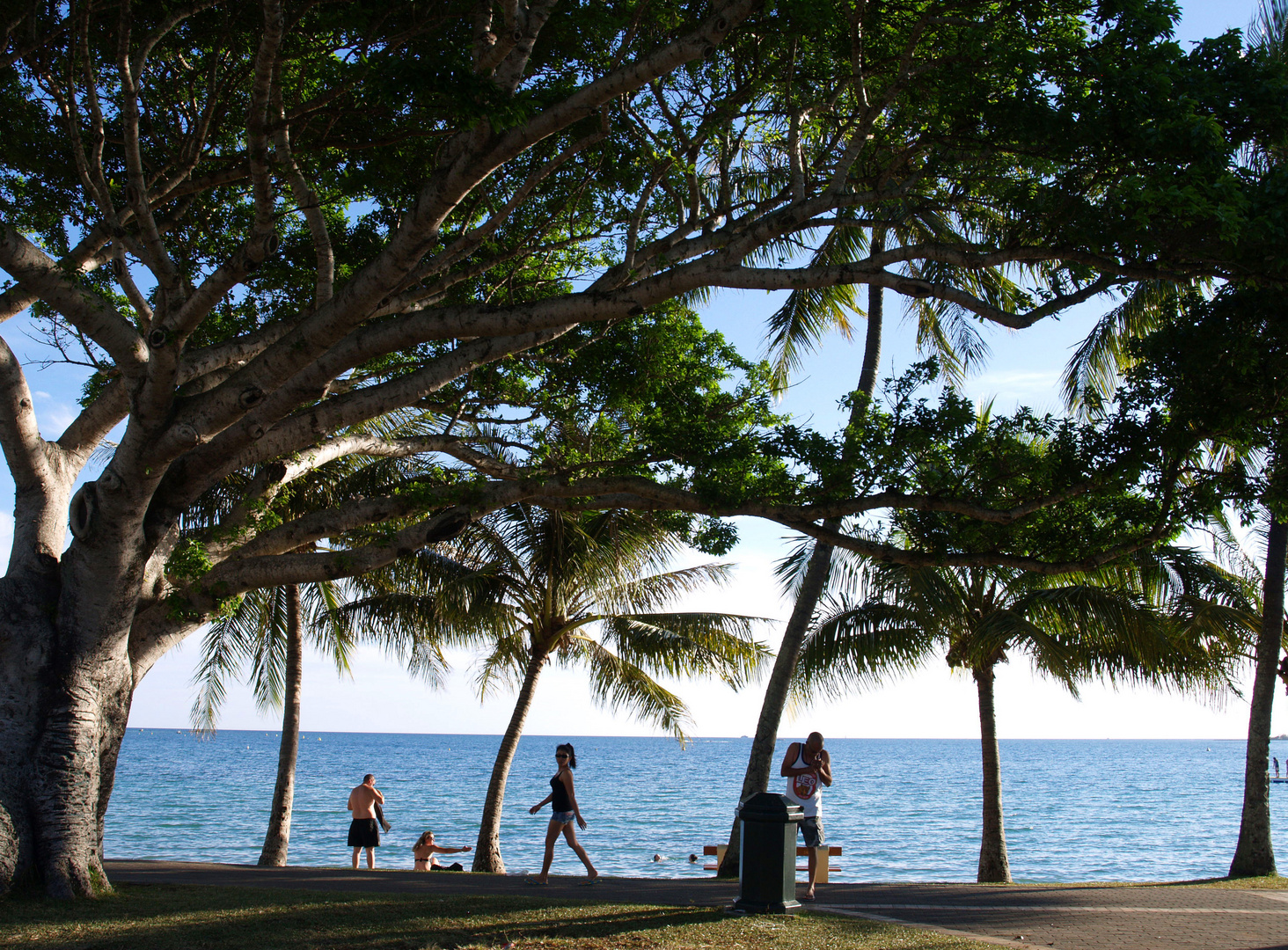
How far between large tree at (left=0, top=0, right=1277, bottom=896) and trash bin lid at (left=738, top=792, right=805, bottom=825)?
2.47 m

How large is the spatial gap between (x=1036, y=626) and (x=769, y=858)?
7.69m

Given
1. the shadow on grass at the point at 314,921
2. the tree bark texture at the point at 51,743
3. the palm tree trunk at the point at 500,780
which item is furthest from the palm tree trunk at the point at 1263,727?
the tree bark texture at the point at 51,743

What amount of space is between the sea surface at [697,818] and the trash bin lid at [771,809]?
23.6ft

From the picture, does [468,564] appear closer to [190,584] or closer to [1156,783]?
[190,584]

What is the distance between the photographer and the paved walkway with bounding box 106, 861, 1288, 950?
7.56m

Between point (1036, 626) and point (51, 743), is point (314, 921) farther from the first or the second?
point (1036, 626)

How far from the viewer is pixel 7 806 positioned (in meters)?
7.22

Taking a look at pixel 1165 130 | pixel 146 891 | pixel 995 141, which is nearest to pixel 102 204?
pixel 146 891

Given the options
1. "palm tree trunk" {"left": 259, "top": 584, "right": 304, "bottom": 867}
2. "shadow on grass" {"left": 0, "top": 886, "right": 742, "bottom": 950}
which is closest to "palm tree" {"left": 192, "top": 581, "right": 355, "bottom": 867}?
"palm tree trunk" {"left": 259, "top": 584, "right": 304, "bottom": 867}

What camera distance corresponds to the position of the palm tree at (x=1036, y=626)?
44.8 feet

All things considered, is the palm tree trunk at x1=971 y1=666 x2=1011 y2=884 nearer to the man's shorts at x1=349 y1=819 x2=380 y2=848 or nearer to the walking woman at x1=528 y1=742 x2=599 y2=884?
the walking woman at x1=528 y1=742 x2=599 y2=884

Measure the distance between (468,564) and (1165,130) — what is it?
12886 millimetres

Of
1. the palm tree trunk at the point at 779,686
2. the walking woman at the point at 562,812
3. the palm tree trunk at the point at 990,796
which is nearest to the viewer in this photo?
the walking woman at the point at 562,812

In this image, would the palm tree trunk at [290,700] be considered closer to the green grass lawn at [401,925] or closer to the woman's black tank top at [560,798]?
the woman's black tank top at [560,798]
